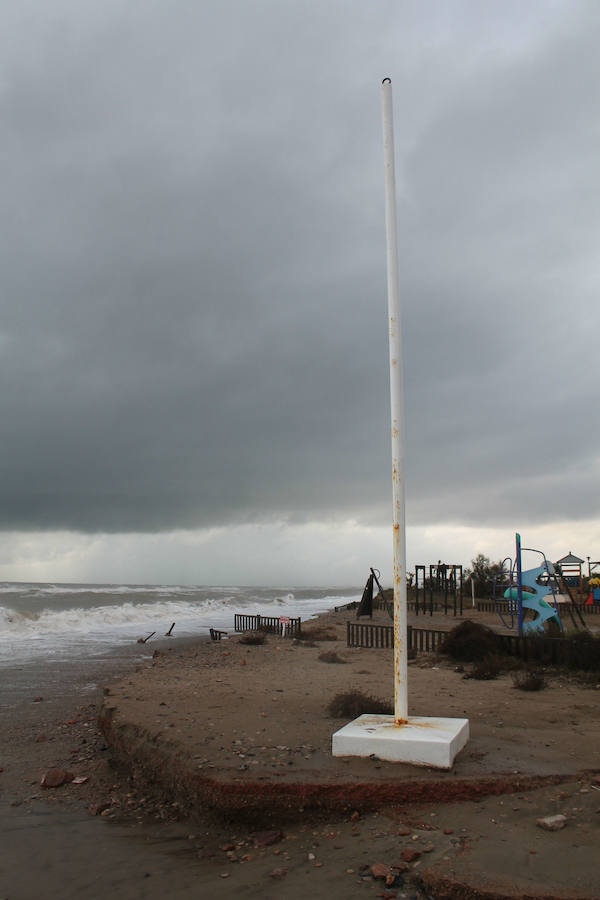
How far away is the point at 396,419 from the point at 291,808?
359 cm

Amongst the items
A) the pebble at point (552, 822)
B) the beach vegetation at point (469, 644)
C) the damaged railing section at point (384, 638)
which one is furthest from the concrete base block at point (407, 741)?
the damaged railing section at point (384, 638)

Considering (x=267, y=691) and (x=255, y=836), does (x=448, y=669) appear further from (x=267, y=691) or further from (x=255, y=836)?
(x=255, y=836)

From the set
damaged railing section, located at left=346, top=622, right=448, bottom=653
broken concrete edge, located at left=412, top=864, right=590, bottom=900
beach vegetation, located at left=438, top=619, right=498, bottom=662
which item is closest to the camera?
broken concrete edge, located at left=412, top=864, right=590, bottom=900

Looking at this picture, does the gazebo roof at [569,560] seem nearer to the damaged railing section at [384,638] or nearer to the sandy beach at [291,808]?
the damaged railing section at [384,638]

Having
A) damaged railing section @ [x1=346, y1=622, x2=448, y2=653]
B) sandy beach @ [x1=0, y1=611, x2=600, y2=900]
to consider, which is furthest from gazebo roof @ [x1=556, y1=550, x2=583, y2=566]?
sandy beach @ [x1=0, y1=611, x2=600, y2=900]

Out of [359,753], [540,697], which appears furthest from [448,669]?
[359,753]

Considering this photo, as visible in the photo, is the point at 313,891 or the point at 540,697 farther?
the point at 540,697

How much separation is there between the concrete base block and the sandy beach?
0.12 metres

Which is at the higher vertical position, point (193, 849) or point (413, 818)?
point (413, 818)

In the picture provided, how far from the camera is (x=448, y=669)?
1351 centimetres

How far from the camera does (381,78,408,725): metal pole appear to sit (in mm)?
5914

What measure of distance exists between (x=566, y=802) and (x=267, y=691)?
248 inches

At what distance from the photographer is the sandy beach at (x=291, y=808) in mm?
3936

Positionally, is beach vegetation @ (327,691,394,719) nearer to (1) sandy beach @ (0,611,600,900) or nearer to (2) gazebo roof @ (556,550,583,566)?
(1) sandy beach @ (0,611,600,900)
